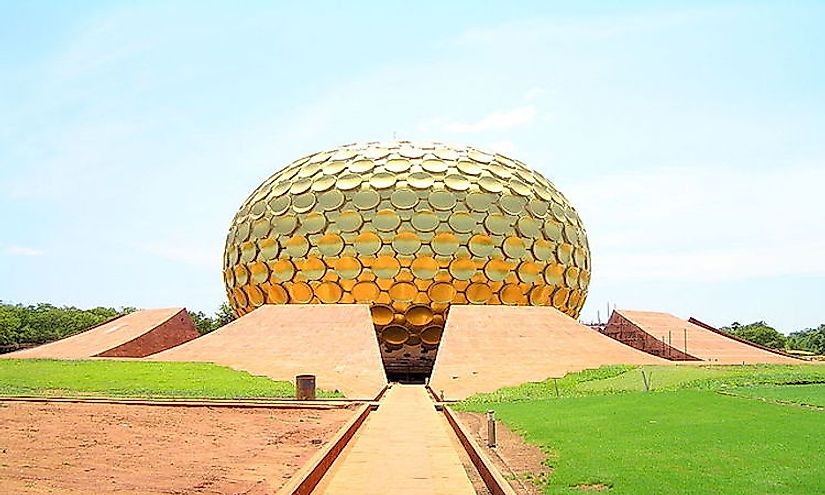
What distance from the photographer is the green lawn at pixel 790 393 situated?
1188cm

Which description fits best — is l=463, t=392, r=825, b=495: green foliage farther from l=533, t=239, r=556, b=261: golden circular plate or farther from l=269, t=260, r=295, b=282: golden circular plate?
l=269, t=260, r=295, b=282: golden circular plate

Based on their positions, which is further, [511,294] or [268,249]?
[268,249]

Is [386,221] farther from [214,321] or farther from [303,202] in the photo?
[214,321]

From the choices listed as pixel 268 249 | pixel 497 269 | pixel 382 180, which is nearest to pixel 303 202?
pixel 268 249

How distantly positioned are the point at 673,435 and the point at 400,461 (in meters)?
3.20

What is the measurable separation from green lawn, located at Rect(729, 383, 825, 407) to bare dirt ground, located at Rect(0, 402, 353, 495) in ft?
22.9

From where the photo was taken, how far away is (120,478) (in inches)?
276

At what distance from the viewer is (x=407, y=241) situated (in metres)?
26.5

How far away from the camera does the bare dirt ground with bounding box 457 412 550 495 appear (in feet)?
23.1

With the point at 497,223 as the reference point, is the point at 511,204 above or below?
above

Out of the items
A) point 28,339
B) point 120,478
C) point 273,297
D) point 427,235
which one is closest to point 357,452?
point 120,478

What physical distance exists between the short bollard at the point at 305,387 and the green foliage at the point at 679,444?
4263mm

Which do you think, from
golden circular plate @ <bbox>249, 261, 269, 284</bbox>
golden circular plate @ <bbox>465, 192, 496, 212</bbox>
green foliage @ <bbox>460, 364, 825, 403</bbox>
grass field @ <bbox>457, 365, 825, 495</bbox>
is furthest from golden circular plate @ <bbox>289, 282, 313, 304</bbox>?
grass field @ <bbox>457, 365, 825, 495</bbox>

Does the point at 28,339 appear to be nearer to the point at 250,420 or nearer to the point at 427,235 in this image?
the point at 427,235
